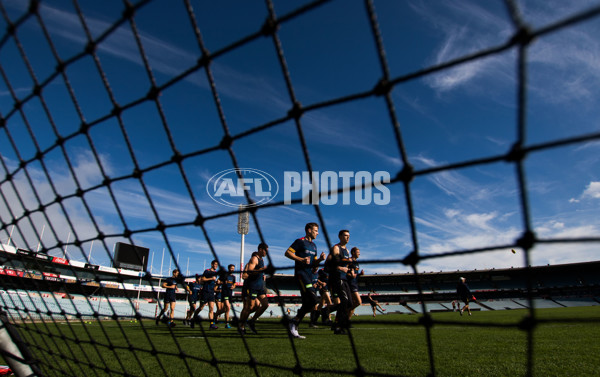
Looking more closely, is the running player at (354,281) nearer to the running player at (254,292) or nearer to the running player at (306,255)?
the running player at (306,255)

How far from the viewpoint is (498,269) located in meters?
30.0

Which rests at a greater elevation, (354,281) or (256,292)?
(354,281)

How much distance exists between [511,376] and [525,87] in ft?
8.12

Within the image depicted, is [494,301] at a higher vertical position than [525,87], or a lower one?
lower

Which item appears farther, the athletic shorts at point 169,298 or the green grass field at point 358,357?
the athletic shorts at point 169,298

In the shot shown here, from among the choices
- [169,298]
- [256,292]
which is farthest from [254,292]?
[169,298]

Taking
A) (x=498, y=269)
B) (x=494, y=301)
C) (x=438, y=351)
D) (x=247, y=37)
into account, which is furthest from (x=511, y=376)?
(x=494, y=301)

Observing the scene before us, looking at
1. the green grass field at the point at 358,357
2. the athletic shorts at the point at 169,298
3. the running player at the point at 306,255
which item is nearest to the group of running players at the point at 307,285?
the running player at the point at 306,255

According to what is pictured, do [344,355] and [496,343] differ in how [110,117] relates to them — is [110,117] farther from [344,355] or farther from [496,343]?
[496,343]

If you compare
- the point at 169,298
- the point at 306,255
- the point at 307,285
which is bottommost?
the point at 169,298

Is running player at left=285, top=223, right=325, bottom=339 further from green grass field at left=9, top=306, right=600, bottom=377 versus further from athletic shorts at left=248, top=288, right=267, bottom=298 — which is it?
athletic shorts at left=248, top=288, right=267, bottom=298

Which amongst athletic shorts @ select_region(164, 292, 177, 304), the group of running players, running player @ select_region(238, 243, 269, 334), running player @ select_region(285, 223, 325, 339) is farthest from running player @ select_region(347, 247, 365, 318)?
athletic shorts @ select_region(164, 292, 177, 304)

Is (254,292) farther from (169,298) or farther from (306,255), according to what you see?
(169,298)

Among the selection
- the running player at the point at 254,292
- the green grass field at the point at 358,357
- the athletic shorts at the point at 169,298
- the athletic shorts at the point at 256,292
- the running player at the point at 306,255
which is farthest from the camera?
the athletic shorts at the point at 169,298
